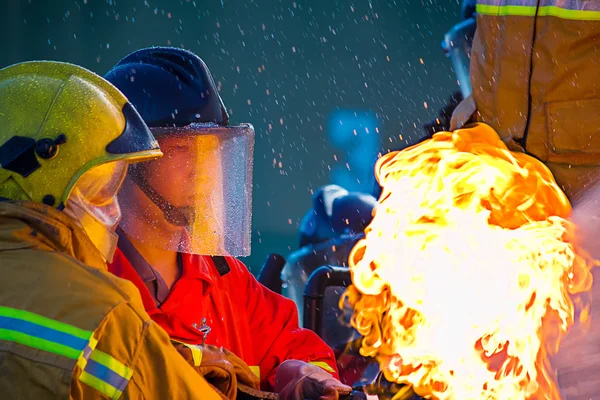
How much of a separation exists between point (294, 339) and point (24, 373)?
66.2 inches

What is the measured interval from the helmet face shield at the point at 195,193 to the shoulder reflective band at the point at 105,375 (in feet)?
4.03

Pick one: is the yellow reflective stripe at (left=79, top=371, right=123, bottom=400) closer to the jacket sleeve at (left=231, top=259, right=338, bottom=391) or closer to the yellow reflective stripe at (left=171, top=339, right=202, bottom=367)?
the yellow reflective stripe at (left=171, top=339, right=202, bottom=367)

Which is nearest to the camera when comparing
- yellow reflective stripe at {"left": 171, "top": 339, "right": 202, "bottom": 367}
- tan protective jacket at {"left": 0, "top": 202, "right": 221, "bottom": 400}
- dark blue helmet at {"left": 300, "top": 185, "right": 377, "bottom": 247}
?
tan protective jacket at {"left": 0, "top": 202, "right": 221, "bottom": 400}

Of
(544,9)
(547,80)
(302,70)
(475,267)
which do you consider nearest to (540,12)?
(544,9)

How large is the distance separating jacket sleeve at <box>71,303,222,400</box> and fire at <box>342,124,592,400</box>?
4.42 feet

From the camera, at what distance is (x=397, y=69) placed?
794 cm

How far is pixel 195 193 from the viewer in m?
3.25

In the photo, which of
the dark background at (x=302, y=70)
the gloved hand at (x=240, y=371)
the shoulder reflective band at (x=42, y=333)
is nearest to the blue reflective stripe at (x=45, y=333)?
the shoulder reflective band at (x=42, y=333)

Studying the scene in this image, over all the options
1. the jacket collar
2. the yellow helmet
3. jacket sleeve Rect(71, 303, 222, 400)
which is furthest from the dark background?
jacket sleeve Rect(71, 303, 222, 400)

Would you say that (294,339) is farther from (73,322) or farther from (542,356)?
(73,322)

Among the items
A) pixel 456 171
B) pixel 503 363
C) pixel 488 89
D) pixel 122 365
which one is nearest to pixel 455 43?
pixel 488 89

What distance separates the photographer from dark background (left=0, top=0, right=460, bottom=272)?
7336 millimetres

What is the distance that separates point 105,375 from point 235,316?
55.7 inches

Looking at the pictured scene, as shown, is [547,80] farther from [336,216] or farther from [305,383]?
[336,216]
